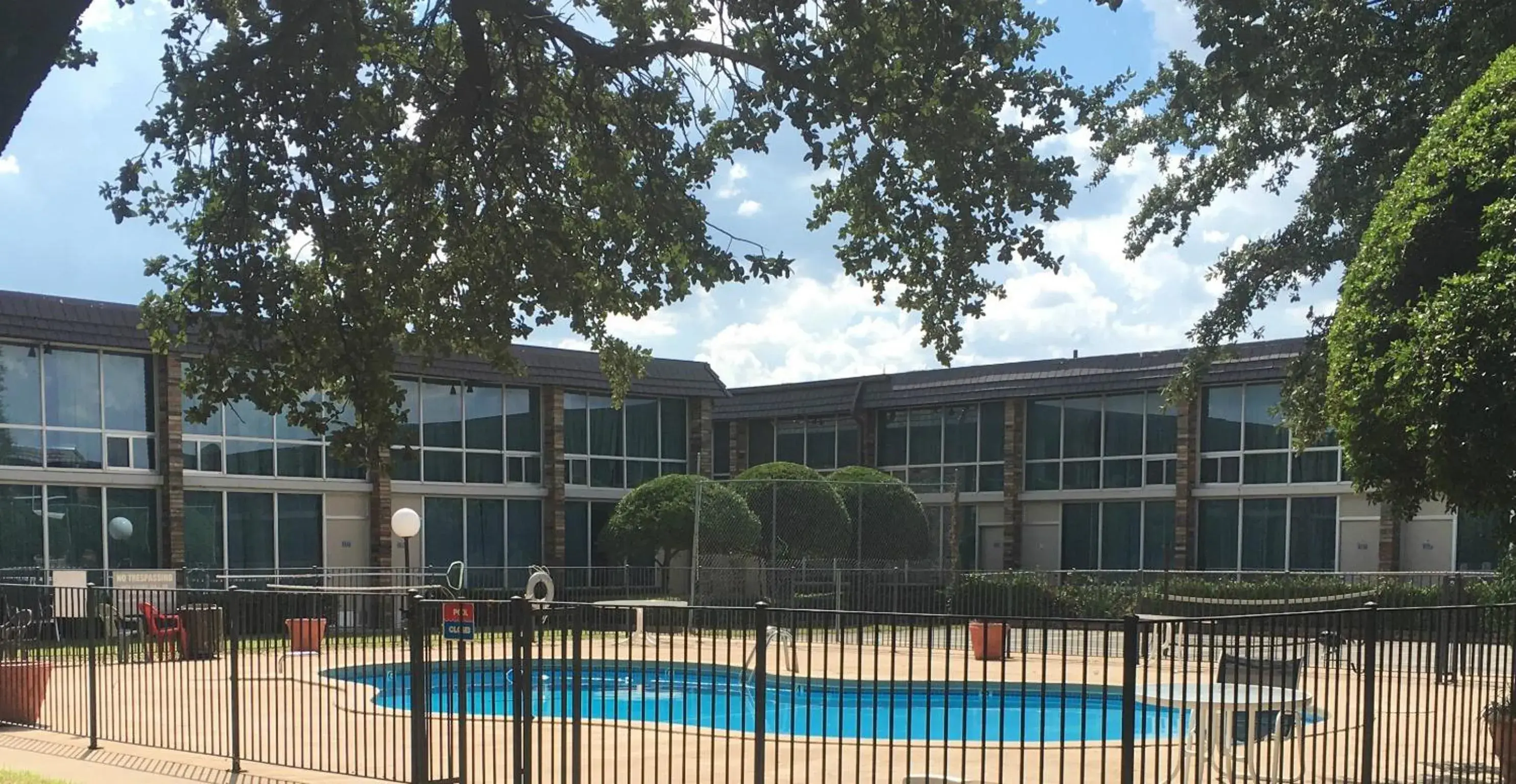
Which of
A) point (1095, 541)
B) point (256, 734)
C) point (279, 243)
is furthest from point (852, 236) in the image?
point (1095, 541)

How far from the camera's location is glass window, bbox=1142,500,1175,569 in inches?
Result: 1148

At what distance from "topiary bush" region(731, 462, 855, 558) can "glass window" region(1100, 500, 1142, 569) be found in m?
8.18

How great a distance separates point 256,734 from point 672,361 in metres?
22.2

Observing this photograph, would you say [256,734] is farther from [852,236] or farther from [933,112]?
[933,112]

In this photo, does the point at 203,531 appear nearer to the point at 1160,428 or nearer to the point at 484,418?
the point at 484,418

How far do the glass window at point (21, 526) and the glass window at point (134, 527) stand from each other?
1.12 m

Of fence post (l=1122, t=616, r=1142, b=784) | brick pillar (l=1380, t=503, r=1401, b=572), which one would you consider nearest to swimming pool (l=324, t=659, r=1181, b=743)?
fence post (l=1122, t=616, r=1142, b=784)

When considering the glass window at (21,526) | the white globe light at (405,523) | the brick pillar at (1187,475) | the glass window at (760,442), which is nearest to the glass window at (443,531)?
the glass window at (21,526)

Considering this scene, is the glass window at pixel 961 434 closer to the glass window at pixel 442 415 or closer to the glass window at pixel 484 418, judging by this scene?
the glass window at pixel 484 418

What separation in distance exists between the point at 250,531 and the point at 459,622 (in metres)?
18.8

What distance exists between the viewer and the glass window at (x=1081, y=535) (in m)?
30.6

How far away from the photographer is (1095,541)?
30.6 m

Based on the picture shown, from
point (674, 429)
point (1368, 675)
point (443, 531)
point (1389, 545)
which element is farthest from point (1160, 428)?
point (1368, 675)

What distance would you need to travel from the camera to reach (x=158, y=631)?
1344 centimetres
